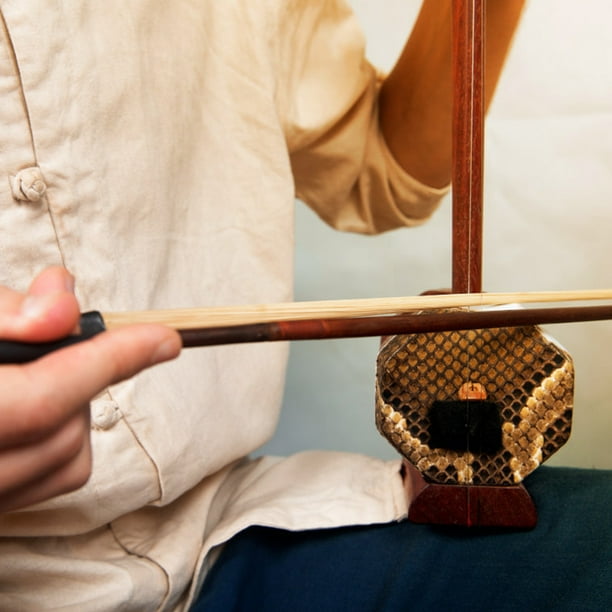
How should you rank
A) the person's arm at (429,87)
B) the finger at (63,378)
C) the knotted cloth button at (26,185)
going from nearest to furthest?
1. the finger at (63,378)
2. the knotted cloth button at (26,185)
3. the person's arm at (429,87)

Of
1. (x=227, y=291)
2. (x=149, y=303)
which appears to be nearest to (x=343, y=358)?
(x=227, y=291)

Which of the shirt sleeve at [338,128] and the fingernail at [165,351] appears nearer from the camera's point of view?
the fingernail at [165,351]

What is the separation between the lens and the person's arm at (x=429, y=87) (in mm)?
757

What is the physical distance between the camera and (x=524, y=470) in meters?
0.59

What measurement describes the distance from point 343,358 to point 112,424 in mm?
642

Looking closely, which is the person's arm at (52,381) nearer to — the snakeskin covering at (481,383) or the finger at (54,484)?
the finger at (54,484)

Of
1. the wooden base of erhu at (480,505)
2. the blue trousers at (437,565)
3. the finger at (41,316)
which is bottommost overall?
the blue trousers at (437,565)

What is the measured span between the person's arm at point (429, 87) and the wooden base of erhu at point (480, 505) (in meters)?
0.41

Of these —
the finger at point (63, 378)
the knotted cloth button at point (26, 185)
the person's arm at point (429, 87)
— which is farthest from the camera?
the person's arm at point (429, 87)

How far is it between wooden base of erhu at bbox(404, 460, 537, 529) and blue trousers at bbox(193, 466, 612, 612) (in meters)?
0.01

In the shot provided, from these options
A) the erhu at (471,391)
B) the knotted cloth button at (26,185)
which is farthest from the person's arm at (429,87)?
the knotted cloth button at (26,185)

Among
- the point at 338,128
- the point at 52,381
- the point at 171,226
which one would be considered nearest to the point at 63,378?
the point at 52,381

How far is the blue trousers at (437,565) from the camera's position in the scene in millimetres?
561

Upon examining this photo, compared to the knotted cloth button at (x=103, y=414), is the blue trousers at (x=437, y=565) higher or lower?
lower
